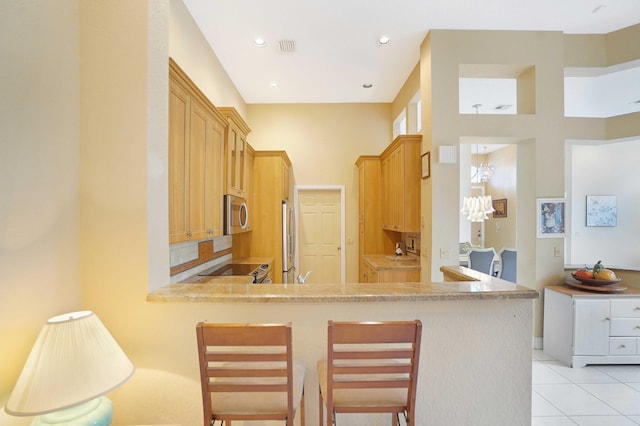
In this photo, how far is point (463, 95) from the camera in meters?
4.96

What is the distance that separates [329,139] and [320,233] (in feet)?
5.92

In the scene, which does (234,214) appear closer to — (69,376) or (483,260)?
(69,376)

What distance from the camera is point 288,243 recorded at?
15.0ft

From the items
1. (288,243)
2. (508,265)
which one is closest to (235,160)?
(288,243)

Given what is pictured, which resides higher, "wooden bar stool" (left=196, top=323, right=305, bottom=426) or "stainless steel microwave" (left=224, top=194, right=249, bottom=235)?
"stainless steel microwave" (left=224, top=194, right=249, bottom=235)

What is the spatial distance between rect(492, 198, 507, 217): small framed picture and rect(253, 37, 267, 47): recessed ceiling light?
706 centimetres

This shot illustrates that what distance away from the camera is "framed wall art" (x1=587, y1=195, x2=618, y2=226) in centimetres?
590

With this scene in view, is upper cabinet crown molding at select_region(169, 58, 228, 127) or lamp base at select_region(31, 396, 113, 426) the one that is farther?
upper cabinet crown molding at select_region(169, 58, 228, 127)

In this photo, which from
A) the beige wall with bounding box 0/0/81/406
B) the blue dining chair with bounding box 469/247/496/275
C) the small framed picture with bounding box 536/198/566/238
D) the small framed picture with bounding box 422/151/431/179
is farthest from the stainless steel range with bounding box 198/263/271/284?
the small framed picture with bounding box 536/198/566/238

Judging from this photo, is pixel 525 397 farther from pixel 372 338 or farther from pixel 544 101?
pixel 544 101

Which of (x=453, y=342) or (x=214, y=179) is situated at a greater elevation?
(x=214, y=179)

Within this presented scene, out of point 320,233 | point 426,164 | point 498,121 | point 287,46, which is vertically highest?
point 287,46

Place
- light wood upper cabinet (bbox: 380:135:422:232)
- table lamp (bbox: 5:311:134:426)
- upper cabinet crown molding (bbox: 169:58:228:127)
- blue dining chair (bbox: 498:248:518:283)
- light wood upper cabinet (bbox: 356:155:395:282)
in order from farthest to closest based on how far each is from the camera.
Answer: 1. light wood upper cabinet (bbox: 356:155:395:282)
2. blue dining chair (bbox: 498:248:518:283)
3. light wood upper cabinet (bbox: 380:135:422:232)
4. upper cabinet crown molding (bbox: 169:58:228:127)
5. table lamp (bbox: 5:311:134:426)

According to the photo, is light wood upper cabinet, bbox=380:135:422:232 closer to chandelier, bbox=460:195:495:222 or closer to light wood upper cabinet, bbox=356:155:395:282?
light wood upper cabinet, bbox=356:155:395:282
